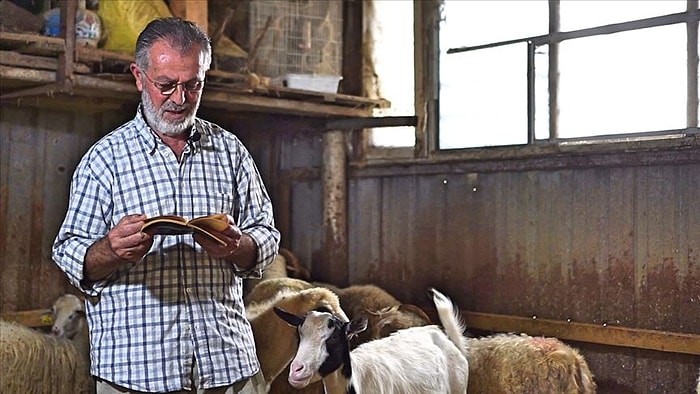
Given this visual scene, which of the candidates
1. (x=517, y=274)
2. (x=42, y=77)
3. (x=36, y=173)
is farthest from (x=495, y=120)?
(x=36, y=173)

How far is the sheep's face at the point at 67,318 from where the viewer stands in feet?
22.9

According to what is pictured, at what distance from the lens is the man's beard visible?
278 centimetres

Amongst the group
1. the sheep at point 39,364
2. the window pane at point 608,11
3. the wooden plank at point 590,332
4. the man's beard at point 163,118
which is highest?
the window pane at point 608,11

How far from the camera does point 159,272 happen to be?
274 cm

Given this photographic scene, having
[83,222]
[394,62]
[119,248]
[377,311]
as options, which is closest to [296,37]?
[394,62]

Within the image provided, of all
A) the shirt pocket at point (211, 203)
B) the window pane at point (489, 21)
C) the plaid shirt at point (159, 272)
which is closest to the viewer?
the plaid shirt at point (159, 272)

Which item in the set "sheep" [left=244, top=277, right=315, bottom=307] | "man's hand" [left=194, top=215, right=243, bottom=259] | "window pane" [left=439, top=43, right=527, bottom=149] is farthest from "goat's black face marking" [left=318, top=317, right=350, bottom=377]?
"window pane" [left=439, top=43, right=527, bottom=149]

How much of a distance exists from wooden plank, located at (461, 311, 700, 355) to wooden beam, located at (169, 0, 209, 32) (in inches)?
132

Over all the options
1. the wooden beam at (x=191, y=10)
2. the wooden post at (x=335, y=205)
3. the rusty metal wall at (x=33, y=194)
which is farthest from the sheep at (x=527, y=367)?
the rusty metal wall at (x=33, y=194)

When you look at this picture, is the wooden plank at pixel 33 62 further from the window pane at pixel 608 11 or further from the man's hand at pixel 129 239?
the man's hand at pixel 129 239

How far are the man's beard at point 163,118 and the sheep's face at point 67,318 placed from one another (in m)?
4.64

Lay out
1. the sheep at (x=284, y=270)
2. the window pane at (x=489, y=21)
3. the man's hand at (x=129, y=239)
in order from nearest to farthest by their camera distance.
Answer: the man's hand at (x=129, y=239) → the window pane at (x=489, y=21) → the sheep at (x=284, y=270)

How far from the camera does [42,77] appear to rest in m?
6.16

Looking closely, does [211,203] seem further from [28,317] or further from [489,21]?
[28,317]
